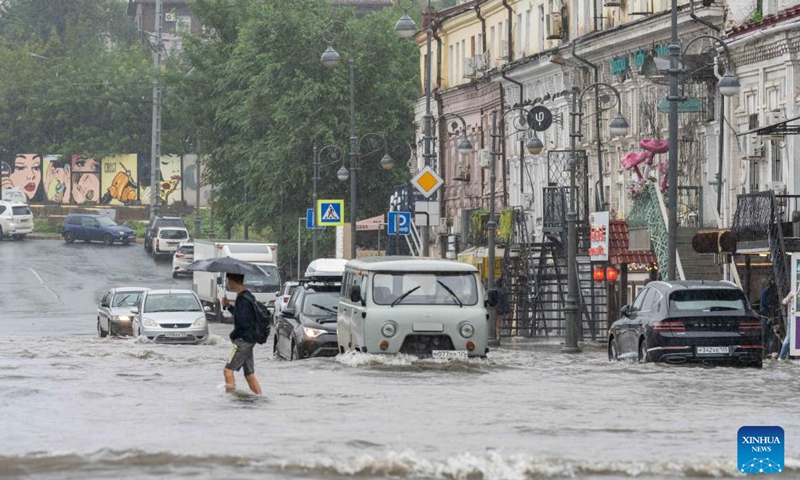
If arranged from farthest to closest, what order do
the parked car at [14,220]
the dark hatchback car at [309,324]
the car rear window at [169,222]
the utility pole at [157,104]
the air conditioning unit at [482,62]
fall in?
1. the utility pole at [157,104]
2. the parked car at [14,220]
3. the car rear window at [169,222]
4. the air conditioning unit at [482,62]
5. the dark hatchback car at [309,324]

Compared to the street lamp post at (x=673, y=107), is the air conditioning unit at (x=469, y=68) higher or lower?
higher

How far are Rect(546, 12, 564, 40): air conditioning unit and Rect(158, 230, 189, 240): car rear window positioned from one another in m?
35.6

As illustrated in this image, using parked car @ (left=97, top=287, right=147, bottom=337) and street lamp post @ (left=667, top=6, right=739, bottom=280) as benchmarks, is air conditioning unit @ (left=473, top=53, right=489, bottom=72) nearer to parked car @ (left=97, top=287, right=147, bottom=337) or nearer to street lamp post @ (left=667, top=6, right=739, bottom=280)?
parked car @ (left=97, top=287, right=147, bottom=337)

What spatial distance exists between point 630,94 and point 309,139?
84.4ft

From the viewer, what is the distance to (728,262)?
45.6 meters

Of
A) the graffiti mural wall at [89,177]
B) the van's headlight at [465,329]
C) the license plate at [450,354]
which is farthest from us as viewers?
the graffiti mural wall at [89,177]

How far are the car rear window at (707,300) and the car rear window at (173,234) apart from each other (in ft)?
211

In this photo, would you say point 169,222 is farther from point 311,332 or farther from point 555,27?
point 311,332

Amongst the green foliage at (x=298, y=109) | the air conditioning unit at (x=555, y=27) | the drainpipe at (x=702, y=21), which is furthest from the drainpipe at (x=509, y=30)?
the drainpipe at (x=702, y=21)

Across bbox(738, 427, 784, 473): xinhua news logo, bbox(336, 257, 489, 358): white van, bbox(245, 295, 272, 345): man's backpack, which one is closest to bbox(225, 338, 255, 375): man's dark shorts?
bbox(245, 295, 272, 345): man's backpack

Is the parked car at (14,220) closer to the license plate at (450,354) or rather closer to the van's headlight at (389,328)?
the van's headlight at (389,328)

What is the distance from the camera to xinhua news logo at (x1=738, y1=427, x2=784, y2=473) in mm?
15180

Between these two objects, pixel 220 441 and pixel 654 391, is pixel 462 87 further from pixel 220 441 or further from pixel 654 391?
pixel 220 441

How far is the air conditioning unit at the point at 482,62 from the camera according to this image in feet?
231
